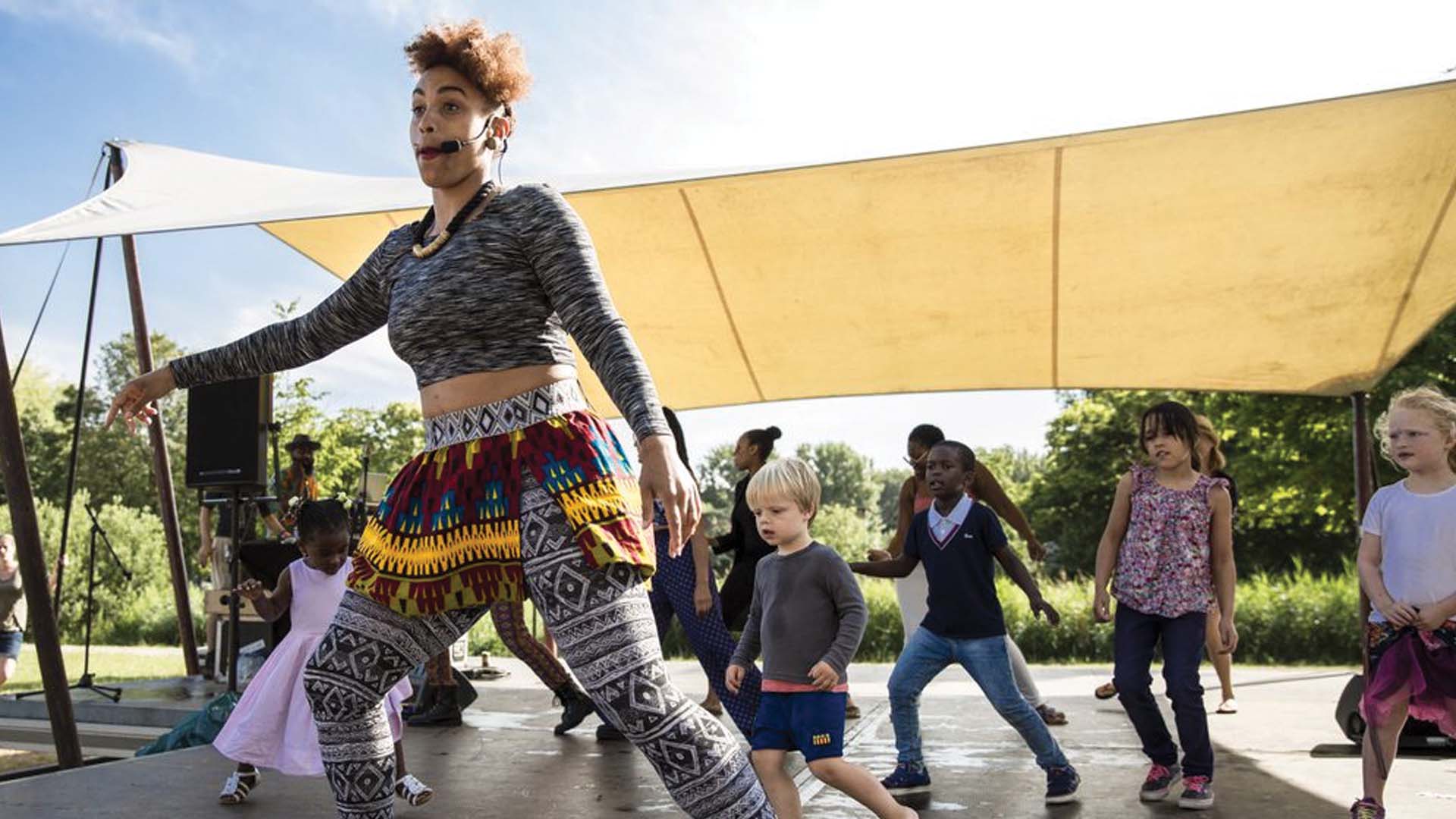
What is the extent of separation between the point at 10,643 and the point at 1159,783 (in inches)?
298

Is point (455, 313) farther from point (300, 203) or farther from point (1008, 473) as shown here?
point (1008, 473)

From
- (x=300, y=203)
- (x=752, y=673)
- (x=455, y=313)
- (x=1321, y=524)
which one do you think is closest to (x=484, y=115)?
(x=455, y=313)

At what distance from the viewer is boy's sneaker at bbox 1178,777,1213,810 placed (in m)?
4.12

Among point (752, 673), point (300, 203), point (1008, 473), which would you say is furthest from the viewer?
point (1008, 473)

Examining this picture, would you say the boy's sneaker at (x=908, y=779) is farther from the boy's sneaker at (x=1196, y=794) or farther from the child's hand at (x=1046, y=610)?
the boy's sneaker at (x=1196, y=794)

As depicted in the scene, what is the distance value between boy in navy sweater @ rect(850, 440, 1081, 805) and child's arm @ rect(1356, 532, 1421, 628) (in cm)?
101

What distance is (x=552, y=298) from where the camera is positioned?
220 cm

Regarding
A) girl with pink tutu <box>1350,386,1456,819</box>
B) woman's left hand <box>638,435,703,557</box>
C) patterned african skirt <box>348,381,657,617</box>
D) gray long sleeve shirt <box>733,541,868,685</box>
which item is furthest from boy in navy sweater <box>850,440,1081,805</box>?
woman's left hand <box>638,435,703,557</box>

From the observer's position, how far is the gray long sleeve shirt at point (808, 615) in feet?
11.4

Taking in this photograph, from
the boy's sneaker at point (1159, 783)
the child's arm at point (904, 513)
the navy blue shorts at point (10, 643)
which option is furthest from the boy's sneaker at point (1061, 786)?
the navy blue shorts at point (10, 643)

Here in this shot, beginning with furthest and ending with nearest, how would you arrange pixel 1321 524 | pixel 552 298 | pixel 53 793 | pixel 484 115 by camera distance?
pixel 1321 524
pixel 53 793
pixel 484 115
pixel 552 298

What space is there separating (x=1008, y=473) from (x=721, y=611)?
64.1m

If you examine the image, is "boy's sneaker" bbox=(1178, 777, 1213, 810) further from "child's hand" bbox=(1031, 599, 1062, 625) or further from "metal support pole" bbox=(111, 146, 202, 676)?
"metal support pole" bbox=(111, 146, 202, 676)

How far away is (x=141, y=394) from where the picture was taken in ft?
8.72
